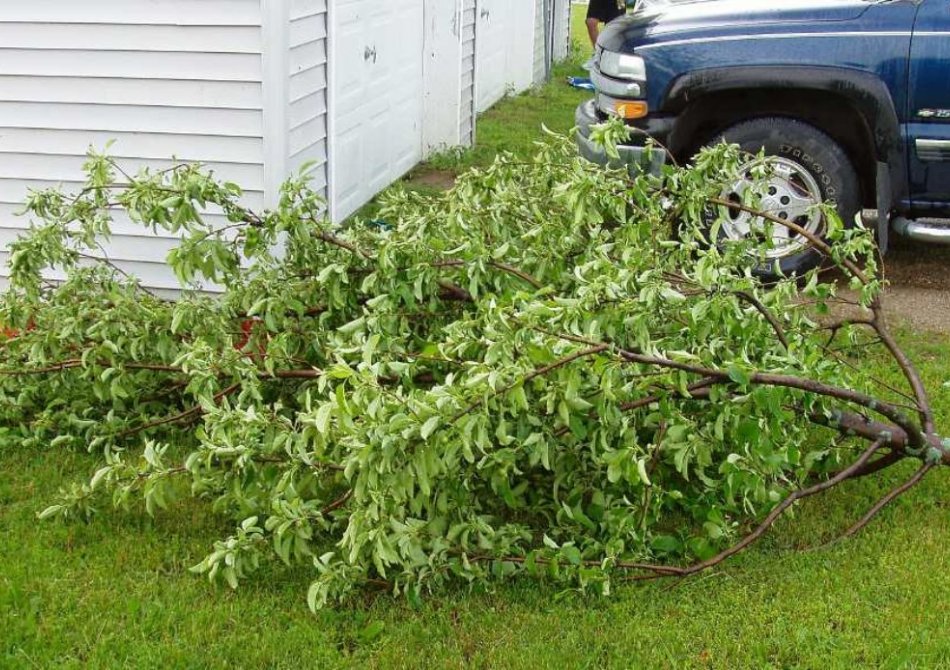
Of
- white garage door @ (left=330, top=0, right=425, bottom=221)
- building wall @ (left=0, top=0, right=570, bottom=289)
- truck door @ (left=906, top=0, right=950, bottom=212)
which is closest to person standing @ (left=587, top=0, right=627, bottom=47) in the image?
white garage door @ (left=330, top=0, right=425, bottom=221)

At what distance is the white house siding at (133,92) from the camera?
644 centimetres

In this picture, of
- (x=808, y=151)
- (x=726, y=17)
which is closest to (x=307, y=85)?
(x=726, y=17)

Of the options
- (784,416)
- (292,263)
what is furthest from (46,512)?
(784,416)

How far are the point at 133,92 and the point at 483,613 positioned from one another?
3587 millimetres

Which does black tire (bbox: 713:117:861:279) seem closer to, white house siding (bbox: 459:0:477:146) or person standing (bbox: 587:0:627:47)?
white house siding (bbox: 459:0:477:146)

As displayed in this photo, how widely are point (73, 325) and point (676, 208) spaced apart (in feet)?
7.87

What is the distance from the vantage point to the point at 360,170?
9.06 m

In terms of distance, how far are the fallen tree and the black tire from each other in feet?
6.71

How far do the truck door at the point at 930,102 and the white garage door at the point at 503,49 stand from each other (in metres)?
5.82

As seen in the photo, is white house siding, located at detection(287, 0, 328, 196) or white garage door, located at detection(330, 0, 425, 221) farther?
white garage door, located at detection(330, 0, 425, 221)

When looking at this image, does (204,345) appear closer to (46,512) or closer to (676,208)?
(46,512)

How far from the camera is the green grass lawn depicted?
13.1 feet

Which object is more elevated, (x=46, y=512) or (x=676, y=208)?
(x=676, y=208)

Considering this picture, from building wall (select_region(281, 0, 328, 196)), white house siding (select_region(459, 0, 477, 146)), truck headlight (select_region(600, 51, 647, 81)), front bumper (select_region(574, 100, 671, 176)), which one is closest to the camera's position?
building wall (select_region(281, 0, 328, 196))
